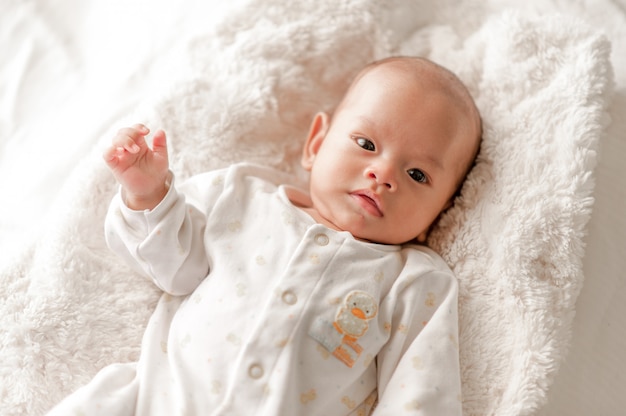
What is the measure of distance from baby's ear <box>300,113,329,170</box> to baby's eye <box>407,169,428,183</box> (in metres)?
0.26

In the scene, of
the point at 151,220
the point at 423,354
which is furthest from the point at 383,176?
the point at 151,220

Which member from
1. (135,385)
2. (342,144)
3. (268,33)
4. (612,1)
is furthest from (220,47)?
(612,1)

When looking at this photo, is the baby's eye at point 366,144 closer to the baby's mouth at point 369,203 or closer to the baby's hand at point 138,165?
the baby's mouth at point 369,203

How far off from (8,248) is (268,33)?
82cm

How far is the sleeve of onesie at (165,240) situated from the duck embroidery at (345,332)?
0.31 metres

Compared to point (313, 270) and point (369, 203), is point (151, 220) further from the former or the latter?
→ point (369, 203)

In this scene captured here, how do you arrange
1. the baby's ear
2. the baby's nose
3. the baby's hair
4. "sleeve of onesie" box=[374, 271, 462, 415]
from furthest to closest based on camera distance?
the baby's ear → the baby's hair → the baby's nose → "sleeve of onesie" box=[374, 271, 462, 415]

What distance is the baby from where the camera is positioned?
1446mm

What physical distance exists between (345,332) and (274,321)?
5.7 inches

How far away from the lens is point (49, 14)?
87.7 inches

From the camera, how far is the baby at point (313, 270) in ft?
4.75

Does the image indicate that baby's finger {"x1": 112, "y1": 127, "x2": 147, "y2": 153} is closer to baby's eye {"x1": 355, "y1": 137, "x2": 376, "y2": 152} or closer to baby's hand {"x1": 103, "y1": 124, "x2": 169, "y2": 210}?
baby's hand {"x1": 103, "y1": 124, "x2": 169, "y2": 210}

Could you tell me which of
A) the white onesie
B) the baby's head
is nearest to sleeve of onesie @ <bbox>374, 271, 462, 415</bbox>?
the white onesie

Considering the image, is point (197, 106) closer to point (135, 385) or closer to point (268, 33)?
point (268, 33)
